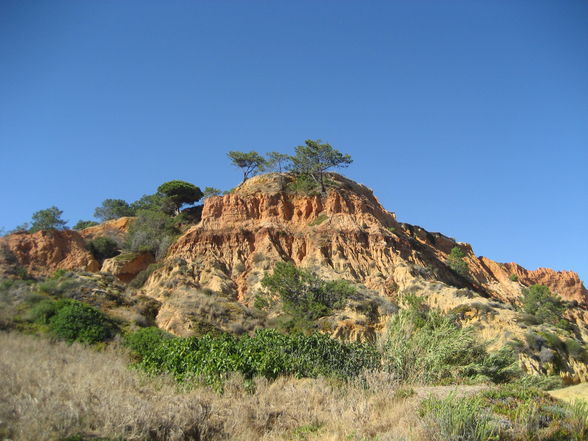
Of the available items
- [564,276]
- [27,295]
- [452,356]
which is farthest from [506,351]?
[564,276]

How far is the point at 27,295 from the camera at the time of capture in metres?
22.4

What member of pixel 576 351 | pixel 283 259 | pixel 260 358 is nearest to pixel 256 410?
pixel 260 358

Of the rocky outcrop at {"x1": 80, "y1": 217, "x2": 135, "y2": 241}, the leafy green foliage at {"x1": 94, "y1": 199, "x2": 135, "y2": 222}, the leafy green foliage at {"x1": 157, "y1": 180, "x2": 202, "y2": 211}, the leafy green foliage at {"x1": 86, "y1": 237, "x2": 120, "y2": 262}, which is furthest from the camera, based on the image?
the leafy green foliage at {"x1": 94, "y1": 199, "x2": 135, "y2": 222}

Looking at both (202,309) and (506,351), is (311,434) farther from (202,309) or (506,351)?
(202,309)

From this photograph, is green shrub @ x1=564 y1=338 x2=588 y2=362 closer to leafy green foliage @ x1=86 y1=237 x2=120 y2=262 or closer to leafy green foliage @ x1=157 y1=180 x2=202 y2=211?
leafy green foliage @ x1=86 y1=237 x2=120 y2=262

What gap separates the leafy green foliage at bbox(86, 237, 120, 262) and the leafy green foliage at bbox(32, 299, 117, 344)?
2733 centimetres

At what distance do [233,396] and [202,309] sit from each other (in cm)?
2019

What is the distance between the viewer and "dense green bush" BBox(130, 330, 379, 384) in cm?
1098

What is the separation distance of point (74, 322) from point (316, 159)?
38.9m

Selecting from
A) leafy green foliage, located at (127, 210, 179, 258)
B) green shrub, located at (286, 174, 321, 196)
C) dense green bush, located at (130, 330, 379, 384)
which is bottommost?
dense green bush, located at (130, 330, 379, 384)

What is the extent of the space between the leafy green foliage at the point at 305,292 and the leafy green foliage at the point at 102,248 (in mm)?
22651

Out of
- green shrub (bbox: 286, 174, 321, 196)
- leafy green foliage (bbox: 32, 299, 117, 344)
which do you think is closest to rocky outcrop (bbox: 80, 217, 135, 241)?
green shrub (bbox: 286, 174, 321, 196)

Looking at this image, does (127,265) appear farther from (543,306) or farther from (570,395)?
(543,306)

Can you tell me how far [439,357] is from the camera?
13.3 metres
